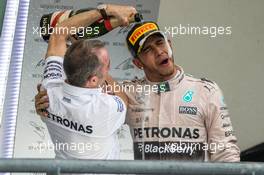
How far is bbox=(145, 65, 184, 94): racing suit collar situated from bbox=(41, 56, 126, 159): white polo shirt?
0.62 feet

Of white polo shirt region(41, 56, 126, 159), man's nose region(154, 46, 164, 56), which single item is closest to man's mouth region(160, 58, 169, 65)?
man's nose region(154, 46, 164, 56)

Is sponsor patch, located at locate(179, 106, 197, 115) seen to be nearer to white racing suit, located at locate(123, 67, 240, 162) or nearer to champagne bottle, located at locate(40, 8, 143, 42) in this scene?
white racing suit, located at locate(123, 67, 240, 162)

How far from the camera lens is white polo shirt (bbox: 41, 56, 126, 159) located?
261 cm

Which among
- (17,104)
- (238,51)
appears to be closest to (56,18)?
(17,104)

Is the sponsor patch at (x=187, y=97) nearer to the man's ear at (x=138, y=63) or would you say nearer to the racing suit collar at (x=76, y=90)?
the man's ear at (x=138, y=63)

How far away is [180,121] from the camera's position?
8.51 feet

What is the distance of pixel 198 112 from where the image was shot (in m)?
2.60

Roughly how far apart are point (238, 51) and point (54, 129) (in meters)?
0.94

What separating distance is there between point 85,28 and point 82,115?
15.9 inches

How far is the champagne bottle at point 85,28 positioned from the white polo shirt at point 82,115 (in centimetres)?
15

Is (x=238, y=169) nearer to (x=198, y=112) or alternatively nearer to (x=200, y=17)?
(x=198, y=112)

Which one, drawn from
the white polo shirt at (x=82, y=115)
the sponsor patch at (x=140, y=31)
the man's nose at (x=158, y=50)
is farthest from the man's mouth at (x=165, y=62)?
the white polo shirt at (x=82, y=115)

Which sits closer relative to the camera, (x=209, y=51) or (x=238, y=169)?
(x=238, y=169)

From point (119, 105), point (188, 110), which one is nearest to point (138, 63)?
point (119, 105)
